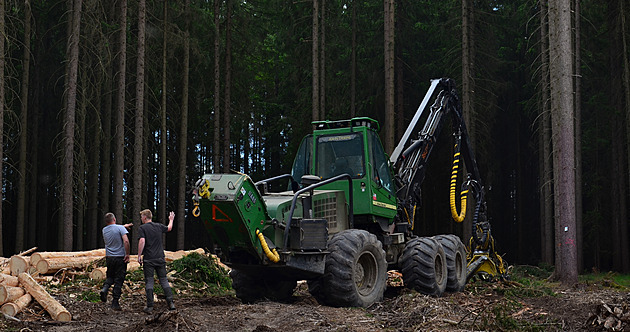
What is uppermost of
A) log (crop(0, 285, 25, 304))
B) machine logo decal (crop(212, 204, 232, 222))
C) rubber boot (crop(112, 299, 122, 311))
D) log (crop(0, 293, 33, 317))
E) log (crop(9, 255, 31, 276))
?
machine logo decal (crop(212, 204, 232, 222))

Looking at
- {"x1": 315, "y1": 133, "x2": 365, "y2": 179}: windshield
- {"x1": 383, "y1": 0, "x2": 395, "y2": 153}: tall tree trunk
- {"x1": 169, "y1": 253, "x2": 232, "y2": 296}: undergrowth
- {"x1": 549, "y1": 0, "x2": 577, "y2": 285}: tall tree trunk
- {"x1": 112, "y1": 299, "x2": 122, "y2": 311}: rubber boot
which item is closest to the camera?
{"x1": 112, "y1": 299, "x2": 122, "y2": 311}: rubber boot

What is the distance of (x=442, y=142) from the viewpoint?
33.0 metres

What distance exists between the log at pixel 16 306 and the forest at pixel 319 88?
1207 cm

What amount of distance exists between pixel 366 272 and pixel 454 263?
2809 mm

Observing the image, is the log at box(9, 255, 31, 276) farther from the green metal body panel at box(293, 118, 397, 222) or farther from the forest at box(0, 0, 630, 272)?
the forest at box(0, 0, 630, 272)

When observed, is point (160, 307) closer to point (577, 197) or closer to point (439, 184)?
point (577, 197)

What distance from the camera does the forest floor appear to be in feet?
28.2

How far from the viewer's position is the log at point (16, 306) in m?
9.78

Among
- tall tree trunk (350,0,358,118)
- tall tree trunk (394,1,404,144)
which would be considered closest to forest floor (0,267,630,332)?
tall tree trunk (394,1,404,144)

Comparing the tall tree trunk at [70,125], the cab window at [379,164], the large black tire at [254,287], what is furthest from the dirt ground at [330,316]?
the tall tree trunk at [70,125]

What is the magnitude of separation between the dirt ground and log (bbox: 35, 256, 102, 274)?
4.79 feet

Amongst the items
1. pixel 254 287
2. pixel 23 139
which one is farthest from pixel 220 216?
pixel 23 139

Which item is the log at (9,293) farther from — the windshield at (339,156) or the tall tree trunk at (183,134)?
the tall tree trunk at (183,134)

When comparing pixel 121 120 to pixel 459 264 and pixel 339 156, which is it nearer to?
pixel 339 156
